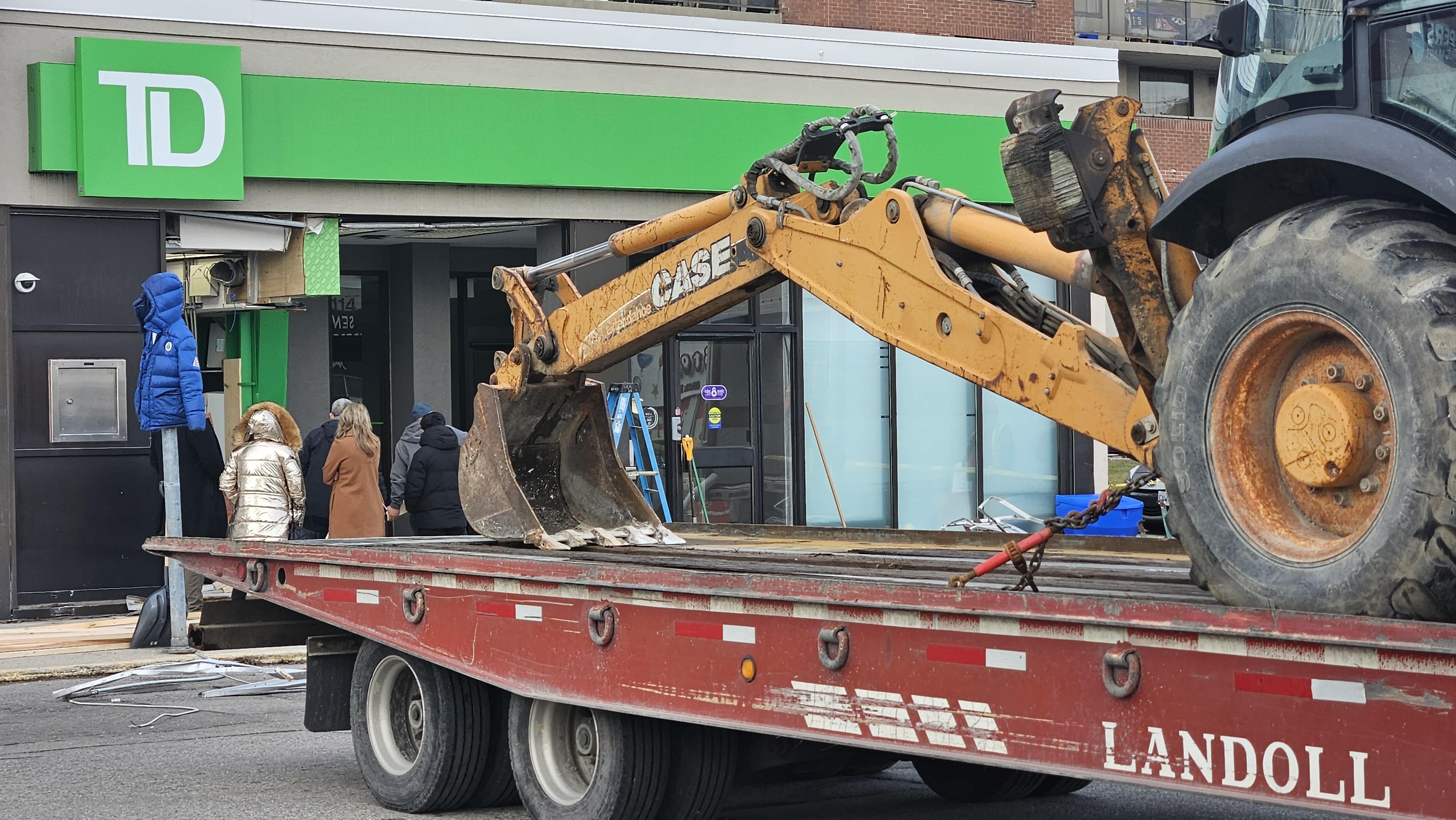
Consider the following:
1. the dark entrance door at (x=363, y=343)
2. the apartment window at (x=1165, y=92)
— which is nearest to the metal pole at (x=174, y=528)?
the dark entrance door at (x=363, y=343)

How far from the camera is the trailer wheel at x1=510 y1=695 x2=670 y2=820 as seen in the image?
691cm

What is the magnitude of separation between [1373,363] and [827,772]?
11.3ft

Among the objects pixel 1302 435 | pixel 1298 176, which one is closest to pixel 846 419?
pixel 1298 176

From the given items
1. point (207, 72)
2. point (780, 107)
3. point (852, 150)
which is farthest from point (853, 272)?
point (780, 107)

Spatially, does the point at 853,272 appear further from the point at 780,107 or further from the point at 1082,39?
the point at 1082,39

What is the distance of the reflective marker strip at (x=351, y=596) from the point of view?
8164mm

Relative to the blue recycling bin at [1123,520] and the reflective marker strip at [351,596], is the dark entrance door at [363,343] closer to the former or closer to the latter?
the blue recycling bin at [1123,520]

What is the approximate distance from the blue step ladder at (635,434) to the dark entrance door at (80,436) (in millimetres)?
4513

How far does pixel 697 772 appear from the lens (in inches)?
277

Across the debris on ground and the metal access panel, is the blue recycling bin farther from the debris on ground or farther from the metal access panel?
the metal access panel

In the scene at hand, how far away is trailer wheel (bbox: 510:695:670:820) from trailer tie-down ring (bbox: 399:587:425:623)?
1.97 feet

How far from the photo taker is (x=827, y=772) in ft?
24.1

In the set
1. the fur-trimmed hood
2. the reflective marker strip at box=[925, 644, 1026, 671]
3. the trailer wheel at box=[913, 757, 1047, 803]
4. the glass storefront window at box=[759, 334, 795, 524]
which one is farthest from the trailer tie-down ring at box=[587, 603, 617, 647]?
the glass storefront window at box=[759, 334, 795, 524]

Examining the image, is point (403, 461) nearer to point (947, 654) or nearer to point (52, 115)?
point (52, 115)
